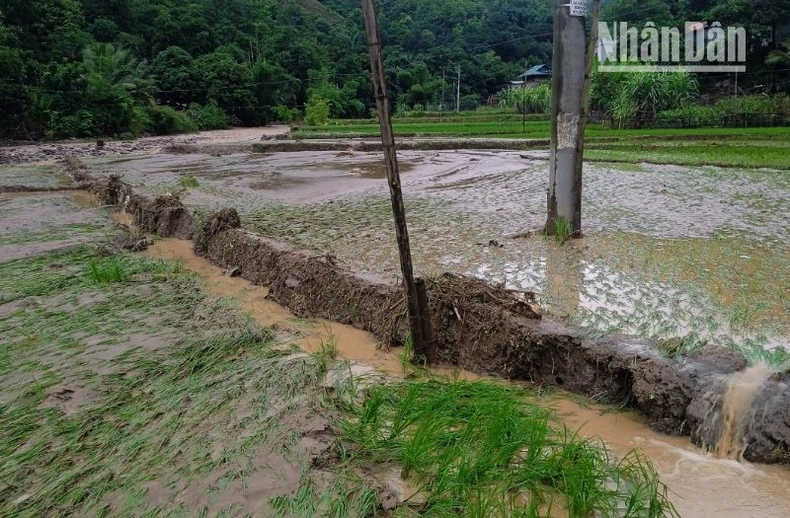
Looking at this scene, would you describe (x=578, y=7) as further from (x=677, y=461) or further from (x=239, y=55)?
(x=239, y=55)

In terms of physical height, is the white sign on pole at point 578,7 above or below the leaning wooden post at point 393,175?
above

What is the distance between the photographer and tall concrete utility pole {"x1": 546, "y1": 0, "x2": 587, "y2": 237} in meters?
5.56

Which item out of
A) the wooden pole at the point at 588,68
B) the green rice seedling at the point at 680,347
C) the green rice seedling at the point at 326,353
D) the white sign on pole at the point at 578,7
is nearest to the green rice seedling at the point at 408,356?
the green rice seedling at the point at 326,353

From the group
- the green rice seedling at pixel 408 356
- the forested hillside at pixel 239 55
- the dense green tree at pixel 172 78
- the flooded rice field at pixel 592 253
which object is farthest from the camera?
the dense green tree at pixel 172 78

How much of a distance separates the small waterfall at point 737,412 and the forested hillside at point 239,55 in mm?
32887

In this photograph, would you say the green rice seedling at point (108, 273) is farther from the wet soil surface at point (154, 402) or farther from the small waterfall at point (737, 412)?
the small waterfall at point (737, 412)

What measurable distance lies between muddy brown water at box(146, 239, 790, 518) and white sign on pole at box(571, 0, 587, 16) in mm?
3977

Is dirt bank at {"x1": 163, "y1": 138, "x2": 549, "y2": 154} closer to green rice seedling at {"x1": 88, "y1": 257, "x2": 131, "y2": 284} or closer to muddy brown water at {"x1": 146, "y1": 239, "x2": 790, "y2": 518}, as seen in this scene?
green rice seedling at {"x1": 88, "y1": 257, "x2": 131, "y2": 284}

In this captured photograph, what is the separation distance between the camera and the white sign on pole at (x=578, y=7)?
5.45 m

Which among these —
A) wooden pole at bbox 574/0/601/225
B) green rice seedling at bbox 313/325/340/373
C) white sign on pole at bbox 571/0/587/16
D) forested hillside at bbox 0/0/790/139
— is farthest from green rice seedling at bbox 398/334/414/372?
forested hillside at bbox 0/0/790/139

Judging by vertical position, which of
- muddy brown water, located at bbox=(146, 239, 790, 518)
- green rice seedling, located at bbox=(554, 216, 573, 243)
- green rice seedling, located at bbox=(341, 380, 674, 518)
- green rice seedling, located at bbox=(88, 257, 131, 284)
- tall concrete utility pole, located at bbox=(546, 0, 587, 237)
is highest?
tall concrete utility pole, located at bbox=(546, 0, 587, 237)

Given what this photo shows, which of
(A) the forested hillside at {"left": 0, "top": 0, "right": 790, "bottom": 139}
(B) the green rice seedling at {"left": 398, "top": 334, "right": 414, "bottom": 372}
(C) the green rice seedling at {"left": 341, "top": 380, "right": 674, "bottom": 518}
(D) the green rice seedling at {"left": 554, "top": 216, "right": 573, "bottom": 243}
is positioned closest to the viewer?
(C) the green rice seedling at {"left": 341, "top": 380, "right": 674, "bottom": 518}

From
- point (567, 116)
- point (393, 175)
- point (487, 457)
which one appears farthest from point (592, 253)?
point (487, 457)

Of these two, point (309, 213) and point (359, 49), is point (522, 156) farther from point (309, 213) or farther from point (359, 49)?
point (359, 49)
